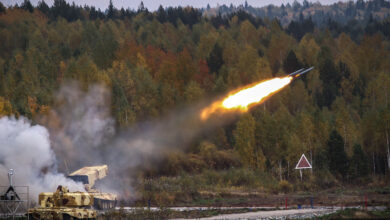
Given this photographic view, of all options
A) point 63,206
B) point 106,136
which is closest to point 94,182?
point 63,206

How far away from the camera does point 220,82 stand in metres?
75.0

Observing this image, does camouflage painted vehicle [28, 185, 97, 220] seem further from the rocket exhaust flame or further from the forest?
the forest

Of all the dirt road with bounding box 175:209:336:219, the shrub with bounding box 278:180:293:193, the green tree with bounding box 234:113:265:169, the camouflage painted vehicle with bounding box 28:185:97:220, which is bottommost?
the dirt road with bounding box 175:209:336:219

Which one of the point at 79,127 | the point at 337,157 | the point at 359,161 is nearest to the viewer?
the point at 79,127

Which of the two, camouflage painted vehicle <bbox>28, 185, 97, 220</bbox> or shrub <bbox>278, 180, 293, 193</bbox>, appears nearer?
camouflage painted vehicle <bbox>28, 185, 97, 220</bbox>

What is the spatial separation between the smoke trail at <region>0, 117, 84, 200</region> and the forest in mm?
14522

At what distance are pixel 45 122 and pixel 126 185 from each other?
1124cm

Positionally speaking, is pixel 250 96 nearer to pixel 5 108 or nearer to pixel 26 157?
pixel 5 108

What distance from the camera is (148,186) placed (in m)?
51.1

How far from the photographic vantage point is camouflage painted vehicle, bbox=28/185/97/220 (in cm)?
3206

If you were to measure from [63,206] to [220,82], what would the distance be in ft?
143

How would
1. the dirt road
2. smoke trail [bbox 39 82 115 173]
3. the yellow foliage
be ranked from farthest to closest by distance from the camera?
smoke trail [bbox 39 82 115 173] < the yellow foliage < the dirt road

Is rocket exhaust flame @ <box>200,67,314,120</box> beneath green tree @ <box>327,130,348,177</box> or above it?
above

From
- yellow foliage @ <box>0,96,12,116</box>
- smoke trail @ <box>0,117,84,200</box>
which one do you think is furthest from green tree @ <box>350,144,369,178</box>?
yellow foliage @ <box>0,96,12,116</box>
